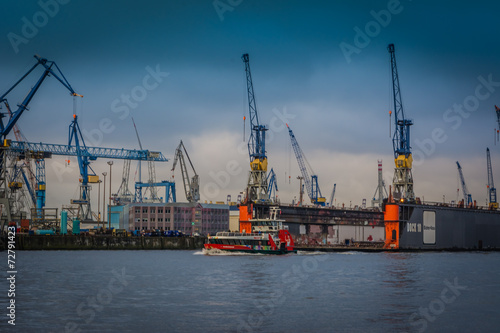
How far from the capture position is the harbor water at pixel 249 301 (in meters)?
37.9

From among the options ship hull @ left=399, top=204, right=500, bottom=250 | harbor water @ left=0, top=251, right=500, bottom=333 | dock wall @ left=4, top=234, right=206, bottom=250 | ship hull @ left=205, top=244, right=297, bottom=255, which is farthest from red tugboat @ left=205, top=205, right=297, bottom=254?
ship hull @ left=399, top=204, right=500, bottom=250

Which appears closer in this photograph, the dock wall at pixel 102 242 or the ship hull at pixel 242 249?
the ship hull at pixel 242 249

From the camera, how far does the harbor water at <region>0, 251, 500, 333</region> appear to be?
37906 mm

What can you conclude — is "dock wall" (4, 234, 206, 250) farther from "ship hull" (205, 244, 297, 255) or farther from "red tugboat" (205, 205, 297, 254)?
"ship hull" (205, 244, 297, 255)

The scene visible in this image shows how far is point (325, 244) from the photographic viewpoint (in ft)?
493

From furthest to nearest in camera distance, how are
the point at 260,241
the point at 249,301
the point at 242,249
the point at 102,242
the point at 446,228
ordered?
the point at 446,228
the point at 102,242
the point at 242,249
the point at 260,241
the point at 249,301

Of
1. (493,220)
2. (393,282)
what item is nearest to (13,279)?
(393,282)

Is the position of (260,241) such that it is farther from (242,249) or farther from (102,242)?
(102,242)

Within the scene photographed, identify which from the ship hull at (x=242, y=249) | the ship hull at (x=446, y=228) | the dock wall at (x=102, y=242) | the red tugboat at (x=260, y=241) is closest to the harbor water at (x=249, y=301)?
the ship hull at (x=242, y=249)

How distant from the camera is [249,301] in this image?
4769 centimetres

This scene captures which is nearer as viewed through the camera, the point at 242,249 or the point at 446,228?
the point at 242,249

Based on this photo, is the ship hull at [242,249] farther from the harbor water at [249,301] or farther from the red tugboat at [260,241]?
the harbor water at [249,301]

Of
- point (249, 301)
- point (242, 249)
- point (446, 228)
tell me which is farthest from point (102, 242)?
point (249, 301)

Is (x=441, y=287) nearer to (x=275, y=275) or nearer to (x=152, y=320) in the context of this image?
(x=275, y=275)
